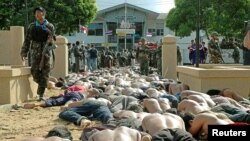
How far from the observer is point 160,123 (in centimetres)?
486

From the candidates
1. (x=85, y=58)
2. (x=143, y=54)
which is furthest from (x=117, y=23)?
(x=143, y=54)

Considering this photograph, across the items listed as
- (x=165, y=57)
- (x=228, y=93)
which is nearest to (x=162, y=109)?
(x=228, y=93)

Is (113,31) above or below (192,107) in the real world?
above

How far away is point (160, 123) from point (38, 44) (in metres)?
5.13

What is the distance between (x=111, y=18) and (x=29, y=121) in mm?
55743

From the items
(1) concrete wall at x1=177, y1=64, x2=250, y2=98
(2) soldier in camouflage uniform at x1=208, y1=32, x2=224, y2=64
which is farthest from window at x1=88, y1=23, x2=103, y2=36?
(1) concrete wall at x1=177, y1=64, x2=250, y2=98

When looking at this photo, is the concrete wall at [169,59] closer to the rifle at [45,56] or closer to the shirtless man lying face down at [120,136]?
the rifle at [45,56]

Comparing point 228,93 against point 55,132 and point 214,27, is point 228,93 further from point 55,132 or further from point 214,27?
point 214,27

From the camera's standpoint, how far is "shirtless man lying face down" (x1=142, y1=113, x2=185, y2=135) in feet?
15.7

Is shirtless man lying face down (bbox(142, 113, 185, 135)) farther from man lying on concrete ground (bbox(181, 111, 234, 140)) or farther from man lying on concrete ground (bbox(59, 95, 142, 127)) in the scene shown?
man lying on concrete ground (bbox(59, 95, 142, 127))

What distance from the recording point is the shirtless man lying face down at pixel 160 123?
15.7 ft

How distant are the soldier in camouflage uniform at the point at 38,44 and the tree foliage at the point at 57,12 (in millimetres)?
20268

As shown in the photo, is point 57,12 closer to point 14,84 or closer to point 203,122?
point 14,84


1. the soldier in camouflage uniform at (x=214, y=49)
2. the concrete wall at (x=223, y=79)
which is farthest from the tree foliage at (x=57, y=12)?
the concrete wall at (x=223, y=79)
